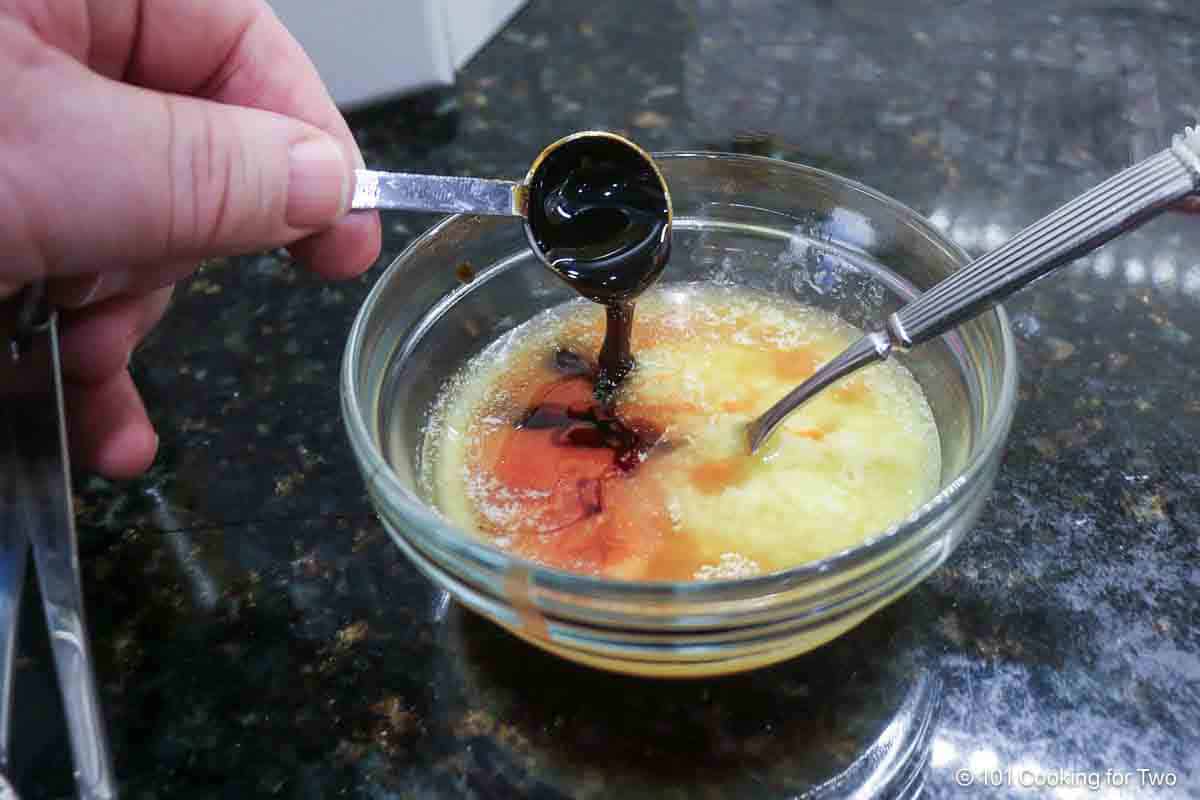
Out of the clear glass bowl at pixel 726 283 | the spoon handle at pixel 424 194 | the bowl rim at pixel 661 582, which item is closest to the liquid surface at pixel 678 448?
the clear glass bowl at pixel 726 283

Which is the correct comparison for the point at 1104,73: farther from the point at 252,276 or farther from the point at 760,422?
the point at 252,276

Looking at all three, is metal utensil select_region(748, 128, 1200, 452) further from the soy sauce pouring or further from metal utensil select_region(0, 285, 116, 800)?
metal utensil select_region(0, 285, 116, 800)

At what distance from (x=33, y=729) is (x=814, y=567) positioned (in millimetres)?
723

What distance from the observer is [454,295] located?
1.35 meters

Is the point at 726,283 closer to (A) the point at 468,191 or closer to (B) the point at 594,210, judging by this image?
(B) the point at 594,210

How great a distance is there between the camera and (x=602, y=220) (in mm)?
1234

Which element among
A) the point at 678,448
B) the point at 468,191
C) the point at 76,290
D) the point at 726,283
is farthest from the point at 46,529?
the point at 726,283

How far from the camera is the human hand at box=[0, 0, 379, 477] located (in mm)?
878

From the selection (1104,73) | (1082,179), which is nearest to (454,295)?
(1082,179)

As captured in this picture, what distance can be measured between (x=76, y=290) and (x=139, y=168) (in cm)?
35

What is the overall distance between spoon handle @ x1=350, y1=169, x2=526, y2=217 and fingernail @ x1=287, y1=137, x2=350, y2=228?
0.05m

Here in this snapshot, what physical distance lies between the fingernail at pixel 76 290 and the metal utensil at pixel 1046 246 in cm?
80

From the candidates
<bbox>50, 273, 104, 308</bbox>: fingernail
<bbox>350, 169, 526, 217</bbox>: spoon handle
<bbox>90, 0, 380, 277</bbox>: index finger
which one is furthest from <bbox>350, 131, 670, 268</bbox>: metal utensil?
<bbox>50, 273, 104, 308</bbox>: fingernail

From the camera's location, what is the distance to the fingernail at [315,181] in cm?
104
